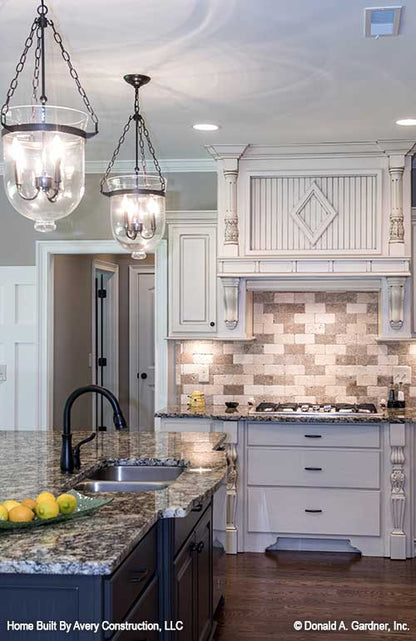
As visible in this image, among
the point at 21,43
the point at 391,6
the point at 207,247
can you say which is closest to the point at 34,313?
the point at 207,247

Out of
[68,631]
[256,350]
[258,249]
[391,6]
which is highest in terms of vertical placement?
[391,6]

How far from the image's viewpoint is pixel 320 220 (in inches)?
219

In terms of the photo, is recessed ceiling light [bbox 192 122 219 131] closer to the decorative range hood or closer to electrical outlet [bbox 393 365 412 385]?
the decorative range hood

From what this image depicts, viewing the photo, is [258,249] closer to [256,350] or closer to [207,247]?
[207,247]

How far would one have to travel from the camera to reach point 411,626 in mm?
4020

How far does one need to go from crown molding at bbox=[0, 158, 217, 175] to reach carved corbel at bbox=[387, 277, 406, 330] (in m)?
1.55

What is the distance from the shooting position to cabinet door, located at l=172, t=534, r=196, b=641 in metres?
2.82

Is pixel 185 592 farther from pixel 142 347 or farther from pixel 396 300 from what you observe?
pixel 142 347

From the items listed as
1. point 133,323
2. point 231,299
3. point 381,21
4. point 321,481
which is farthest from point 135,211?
point 133,323

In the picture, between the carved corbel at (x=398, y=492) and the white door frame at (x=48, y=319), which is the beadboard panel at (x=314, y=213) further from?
the carved corbel at (x=398, y=492)

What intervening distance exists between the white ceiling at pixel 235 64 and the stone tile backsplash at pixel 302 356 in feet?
4.34

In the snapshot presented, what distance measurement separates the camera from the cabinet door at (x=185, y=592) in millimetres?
2818

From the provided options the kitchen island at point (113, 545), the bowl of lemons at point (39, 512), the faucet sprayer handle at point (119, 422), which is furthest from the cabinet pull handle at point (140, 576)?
the faucet sprayer handle at point (119, 422)

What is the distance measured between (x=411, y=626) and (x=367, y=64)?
273 centimetres
